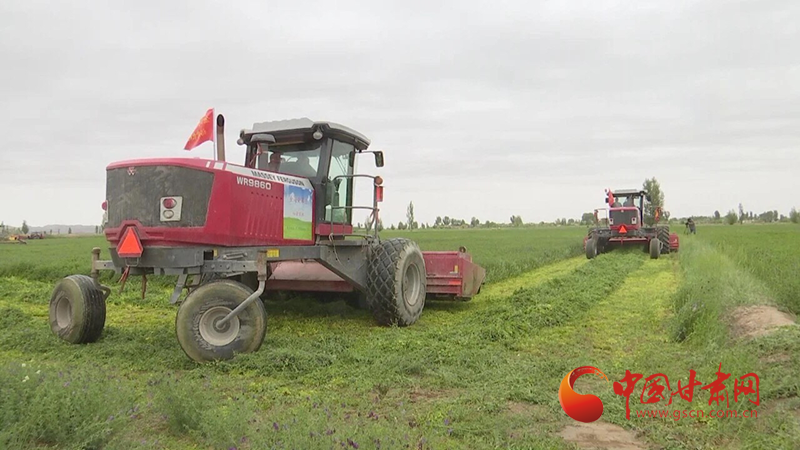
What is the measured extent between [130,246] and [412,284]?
13.2 ft

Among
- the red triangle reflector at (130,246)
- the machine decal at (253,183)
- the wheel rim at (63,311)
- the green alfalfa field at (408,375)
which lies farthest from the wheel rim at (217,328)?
the wheel rim at (63,311)

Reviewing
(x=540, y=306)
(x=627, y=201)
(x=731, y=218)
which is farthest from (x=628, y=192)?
(x=731, y=218)

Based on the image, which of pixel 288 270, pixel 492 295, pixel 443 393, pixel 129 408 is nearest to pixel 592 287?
pixel 492 295

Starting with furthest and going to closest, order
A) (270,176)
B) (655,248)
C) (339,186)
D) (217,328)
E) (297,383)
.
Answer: (655,248) → (339,186) → (270,176) → (217,328) → (297,383)

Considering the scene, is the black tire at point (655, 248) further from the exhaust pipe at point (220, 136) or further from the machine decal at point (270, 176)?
the exhaust pipe at point (220, 136)

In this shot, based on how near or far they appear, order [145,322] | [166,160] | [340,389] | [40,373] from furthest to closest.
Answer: [145,322] < [166,160] < [340,389] < [40,373]

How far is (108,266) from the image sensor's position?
6.55m

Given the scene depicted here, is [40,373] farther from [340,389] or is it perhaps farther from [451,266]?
[451,266]

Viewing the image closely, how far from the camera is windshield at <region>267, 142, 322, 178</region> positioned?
7.64 m

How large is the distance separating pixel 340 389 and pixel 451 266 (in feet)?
15.4

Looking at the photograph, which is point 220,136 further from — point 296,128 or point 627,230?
point 627,230

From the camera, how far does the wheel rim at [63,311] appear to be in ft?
22.1

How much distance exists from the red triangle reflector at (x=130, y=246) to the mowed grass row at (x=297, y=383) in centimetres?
105

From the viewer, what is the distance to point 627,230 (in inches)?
821
